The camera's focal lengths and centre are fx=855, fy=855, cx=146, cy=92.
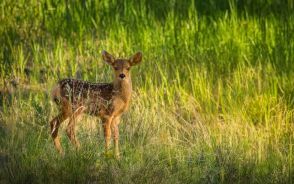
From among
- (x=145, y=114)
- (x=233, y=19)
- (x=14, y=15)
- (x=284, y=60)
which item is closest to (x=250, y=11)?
(x=233, y=19)

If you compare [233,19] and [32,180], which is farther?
[233,19]

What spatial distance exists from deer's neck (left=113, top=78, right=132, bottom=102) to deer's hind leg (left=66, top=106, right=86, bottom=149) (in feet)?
1.45

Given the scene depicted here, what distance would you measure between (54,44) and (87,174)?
440cm

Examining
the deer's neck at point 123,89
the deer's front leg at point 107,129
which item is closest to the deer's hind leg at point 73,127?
the deer's front leg at point 107,129

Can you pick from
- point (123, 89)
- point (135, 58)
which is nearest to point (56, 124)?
point (123, 89)

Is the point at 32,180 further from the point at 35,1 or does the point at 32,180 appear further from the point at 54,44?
the point at 35,1

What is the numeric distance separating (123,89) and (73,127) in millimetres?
742

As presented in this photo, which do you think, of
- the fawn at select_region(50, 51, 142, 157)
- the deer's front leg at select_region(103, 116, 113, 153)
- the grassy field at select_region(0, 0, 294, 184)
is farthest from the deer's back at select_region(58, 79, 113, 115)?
the grassy field at select_region(0, 0, 294, 184)

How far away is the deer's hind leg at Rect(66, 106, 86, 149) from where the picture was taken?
7.80 m

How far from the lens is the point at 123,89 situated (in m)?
8.40

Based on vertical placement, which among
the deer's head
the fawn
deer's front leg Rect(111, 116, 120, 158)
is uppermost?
the deer's head

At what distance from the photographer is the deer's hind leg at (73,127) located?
7801mm

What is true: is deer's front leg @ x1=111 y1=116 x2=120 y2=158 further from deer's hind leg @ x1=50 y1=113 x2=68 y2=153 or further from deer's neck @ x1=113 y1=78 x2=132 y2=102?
deer's hind leg @ x1=50 y1=113 x2=68 y2=153

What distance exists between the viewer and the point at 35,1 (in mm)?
12195
